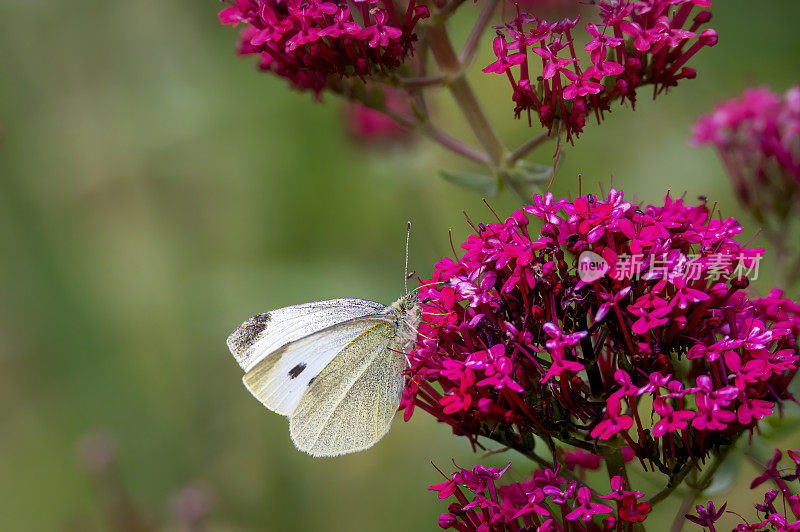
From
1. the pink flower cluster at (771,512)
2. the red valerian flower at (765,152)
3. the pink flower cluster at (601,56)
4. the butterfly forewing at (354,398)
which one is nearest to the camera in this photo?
the pink flower cluster at (771,512)

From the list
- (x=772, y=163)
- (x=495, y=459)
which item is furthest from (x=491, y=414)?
(x=772, y=163)

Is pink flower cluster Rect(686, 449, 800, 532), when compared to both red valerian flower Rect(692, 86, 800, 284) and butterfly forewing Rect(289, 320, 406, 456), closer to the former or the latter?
butterfly forewing Rect(289, 320, 406, 456)

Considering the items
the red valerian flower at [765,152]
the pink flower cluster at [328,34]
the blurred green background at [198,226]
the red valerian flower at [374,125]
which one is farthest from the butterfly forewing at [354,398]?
the red valerian flower at [374,125]

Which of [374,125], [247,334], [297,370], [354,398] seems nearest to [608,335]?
[354,398]

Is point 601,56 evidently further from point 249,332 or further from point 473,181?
point 249,332

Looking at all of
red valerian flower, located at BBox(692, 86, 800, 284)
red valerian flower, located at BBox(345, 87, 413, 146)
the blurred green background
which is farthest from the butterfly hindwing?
red valerian flower, located at BBox(345, 87, 413, 146)

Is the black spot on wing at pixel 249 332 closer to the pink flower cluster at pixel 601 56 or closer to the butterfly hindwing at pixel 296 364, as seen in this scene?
the butterfly hindwing at pixel 296 364
